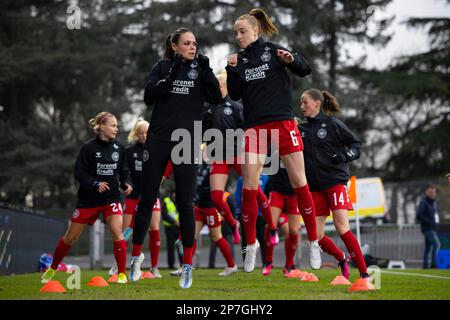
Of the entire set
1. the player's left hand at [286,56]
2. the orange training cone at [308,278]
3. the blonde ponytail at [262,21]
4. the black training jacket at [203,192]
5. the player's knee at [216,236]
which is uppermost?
the blonde ponytail at [262,21]

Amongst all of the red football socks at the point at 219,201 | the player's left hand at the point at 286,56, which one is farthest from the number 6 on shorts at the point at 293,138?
the red football socks at the point at 219,201

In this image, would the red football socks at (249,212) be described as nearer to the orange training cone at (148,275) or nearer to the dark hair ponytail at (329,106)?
the dark hair ponytail at (329,106)

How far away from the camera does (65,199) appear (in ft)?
115

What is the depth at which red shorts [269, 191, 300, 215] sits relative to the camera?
11117 mm

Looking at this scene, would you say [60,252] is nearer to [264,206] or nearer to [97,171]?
[97,171]

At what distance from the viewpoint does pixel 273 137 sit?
7.74 metres

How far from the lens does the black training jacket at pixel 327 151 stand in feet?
28.6

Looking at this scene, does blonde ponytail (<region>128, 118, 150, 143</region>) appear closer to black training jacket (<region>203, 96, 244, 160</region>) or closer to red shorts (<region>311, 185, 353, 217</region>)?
black training jacket (<region>203, 96, 244, 160</region>)

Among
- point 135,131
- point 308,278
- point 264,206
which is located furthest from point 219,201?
point 308,278

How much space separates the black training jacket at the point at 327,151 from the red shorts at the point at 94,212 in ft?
8.17

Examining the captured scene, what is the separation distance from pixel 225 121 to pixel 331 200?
2.76 meters

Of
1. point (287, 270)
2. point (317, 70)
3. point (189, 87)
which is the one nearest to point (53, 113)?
point (317, 70)

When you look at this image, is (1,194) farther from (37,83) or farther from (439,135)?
(439,135)
